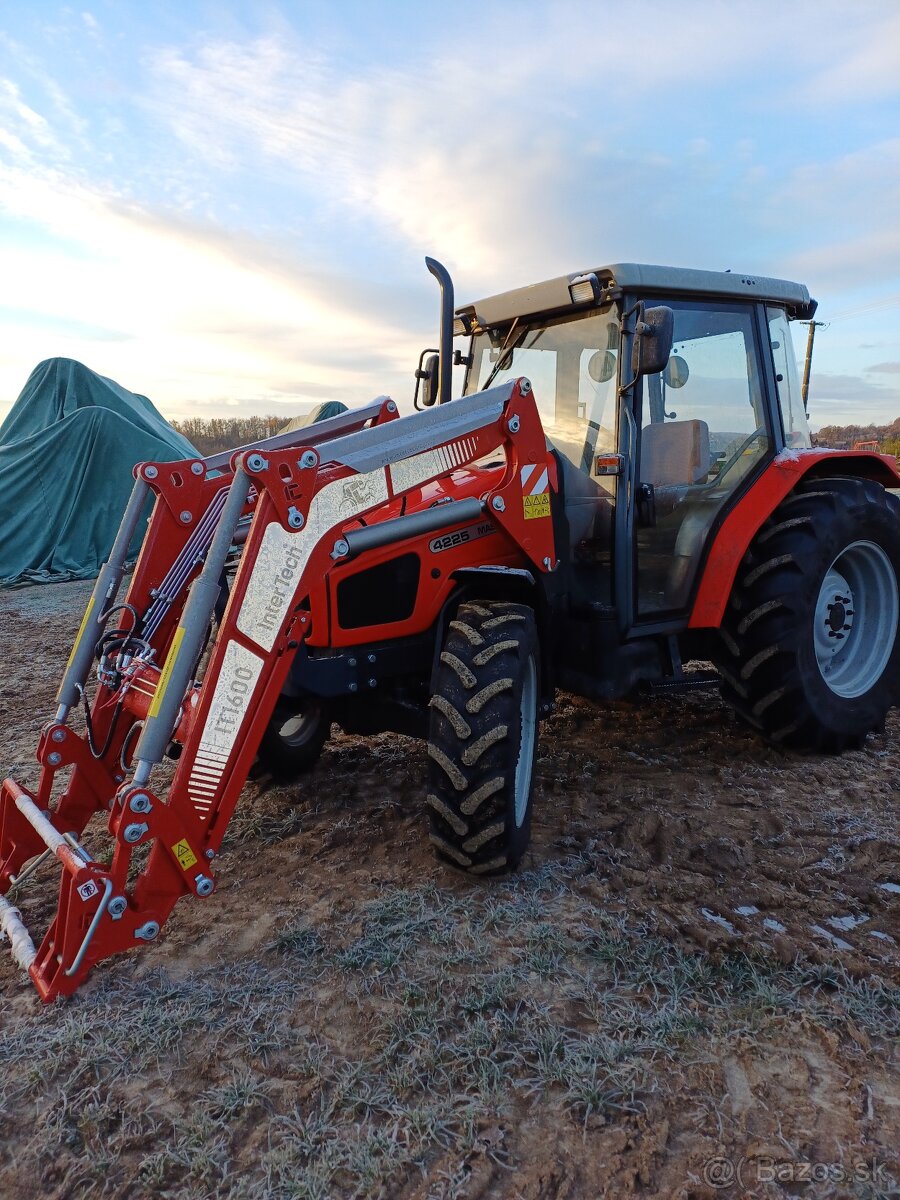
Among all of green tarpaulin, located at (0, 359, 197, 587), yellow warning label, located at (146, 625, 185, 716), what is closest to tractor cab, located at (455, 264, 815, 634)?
yellow warning label, located at (146, 625, 185, 716)

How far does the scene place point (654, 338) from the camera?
10.7 ft

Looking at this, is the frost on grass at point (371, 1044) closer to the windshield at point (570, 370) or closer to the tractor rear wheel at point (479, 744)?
the tractor rear wheel at point (479, 744)

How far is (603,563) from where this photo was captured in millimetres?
3705

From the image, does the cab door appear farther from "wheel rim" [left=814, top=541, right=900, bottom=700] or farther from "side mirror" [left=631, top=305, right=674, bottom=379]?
"wheel rim" [left=814, top=541, right=900, bottom=700]

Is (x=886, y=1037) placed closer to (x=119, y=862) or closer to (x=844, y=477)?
(x=119, y=862)

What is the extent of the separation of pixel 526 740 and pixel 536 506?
0.93 metres

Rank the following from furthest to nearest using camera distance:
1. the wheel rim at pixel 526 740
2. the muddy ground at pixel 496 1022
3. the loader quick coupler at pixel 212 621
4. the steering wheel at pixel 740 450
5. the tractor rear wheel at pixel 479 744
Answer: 1. the steering wheel at pixel 740 450
2. the wheel rim at pixel 526 740
3. the tractor rear wheel at pixel 479 744
4. the loader quick coupler at pixel 212 621
5. the muddy ground at pixel 496 1022

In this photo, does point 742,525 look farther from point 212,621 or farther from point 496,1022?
point 496,1022

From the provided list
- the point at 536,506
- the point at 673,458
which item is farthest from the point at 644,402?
the point at 536,506

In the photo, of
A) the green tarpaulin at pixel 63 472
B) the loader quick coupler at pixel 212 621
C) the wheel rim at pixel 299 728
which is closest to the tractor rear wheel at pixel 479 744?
the loader quick coupler at pixel 212 621

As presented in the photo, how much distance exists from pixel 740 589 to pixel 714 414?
0.85 meters

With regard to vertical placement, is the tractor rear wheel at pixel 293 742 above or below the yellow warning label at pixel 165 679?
below

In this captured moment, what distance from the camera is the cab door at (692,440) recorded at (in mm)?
3793

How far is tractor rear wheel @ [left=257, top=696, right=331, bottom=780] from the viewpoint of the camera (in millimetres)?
3711
